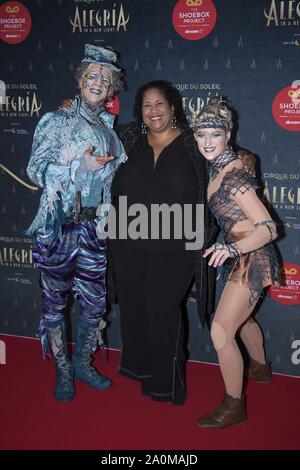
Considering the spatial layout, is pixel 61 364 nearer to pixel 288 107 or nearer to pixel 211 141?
pixel 211 141

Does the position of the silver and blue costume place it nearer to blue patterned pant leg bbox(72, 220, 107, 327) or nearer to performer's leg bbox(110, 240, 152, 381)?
blue patterned pant leg bbox(72, 220, 107, 327)

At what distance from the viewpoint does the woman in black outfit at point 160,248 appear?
242 centimetres

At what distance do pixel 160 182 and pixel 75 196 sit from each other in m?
0.45

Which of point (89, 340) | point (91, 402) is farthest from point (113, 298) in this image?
point (91, 402)

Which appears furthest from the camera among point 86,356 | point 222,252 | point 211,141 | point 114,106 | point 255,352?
point 114,106

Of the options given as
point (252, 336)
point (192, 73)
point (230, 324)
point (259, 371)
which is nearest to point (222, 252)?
point (230, 324)

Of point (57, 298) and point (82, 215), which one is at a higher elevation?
point (82, 215)

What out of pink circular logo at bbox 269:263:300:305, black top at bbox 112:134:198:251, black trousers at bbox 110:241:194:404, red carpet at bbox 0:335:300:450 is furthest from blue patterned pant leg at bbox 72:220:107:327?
pink circular logo at bbox 269:263:300:305

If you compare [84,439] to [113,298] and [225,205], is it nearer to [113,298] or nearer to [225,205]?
[113,298]

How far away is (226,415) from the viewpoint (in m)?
2.38

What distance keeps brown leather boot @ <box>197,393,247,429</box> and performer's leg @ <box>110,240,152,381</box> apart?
0.48 meters

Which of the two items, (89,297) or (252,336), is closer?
(89,297)

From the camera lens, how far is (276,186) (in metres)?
2.93

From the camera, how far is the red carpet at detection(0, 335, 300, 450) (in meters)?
2.28
